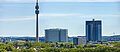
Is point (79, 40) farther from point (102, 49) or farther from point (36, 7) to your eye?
point (102, 49)

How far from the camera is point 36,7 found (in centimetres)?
12188

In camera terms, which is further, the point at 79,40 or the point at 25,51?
the point at 79,40

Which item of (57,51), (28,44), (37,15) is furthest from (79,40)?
(57,51)

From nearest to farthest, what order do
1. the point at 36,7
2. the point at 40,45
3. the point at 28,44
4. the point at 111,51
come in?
the point at 111,51 → the point at 36,7 → the point at 40,45 → the point at 28,44

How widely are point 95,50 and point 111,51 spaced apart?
490 cm

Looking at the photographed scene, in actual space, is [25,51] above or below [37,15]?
below

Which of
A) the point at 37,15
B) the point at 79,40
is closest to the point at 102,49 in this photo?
the point at 37,15

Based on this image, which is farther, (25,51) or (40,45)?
(40,45)

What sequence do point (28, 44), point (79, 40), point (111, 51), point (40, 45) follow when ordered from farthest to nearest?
point (79, 40)
point (28, 44)
point (40, 45)
point (111, 51)

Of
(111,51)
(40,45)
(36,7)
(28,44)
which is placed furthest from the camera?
(28,44)

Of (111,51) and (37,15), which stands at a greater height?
(37,15)

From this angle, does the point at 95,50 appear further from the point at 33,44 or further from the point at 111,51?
the point at 33,44

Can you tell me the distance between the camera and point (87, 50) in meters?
97.2

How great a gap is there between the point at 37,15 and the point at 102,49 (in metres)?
35.2
